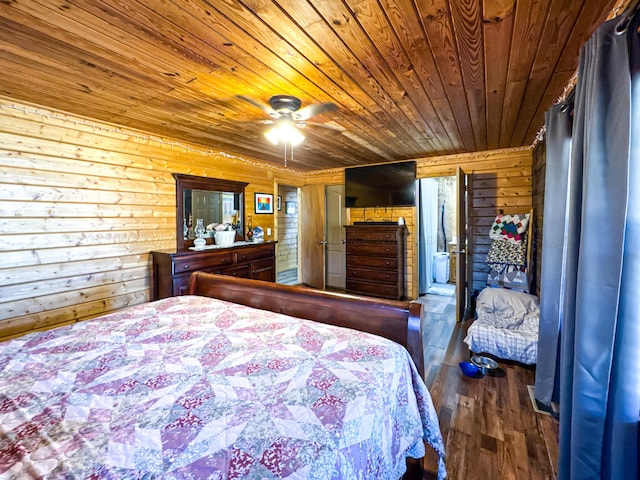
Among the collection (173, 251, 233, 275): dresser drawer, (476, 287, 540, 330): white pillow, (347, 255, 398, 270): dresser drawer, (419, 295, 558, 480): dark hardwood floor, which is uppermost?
(173, 251, 233, 275): dresser drawer

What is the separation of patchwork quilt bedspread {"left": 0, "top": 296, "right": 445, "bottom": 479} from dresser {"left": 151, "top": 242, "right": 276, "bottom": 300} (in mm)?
1556

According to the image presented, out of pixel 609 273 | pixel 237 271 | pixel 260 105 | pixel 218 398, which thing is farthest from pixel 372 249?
pixel 218 398

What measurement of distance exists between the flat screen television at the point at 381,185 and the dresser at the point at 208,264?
5.75ft

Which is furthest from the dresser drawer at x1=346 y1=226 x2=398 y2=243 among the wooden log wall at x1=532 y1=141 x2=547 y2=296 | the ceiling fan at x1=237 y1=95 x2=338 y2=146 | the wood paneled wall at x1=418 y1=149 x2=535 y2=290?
the ceiling fan at x1=237 y1=95 x2=338 y2=146

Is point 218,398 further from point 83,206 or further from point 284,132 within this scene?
point 83,206

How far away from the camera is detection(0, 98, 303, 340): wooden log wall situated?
2.45m

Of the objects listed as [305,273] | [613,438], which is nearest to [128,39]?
[613,438]

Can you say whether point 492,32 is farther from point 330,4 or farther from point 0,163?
point 0,163

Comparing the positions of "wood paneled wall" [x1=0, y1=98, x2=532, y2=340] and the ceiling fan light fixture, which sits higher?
the ceiling fan light fixture

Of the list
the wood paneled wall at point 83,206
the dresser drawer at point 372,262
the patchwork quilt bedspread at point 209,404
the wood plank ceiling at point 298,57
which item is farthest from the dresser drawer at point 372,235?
the patchwork quilt bedspread at point 209,404

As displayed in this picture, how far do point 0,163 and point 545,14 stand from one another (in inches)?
150

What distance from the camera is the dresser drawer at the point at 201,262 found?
323cm

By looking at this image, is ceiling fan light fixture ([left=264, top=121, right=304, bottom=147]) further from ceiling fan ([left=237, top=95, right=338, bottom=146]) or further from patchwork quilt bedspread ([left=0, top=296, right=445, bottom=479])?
patchwork quilt bedspread ([left=0, top=296, right=445, bottom=479])

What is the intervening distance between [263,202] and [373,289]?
91.9 inches
